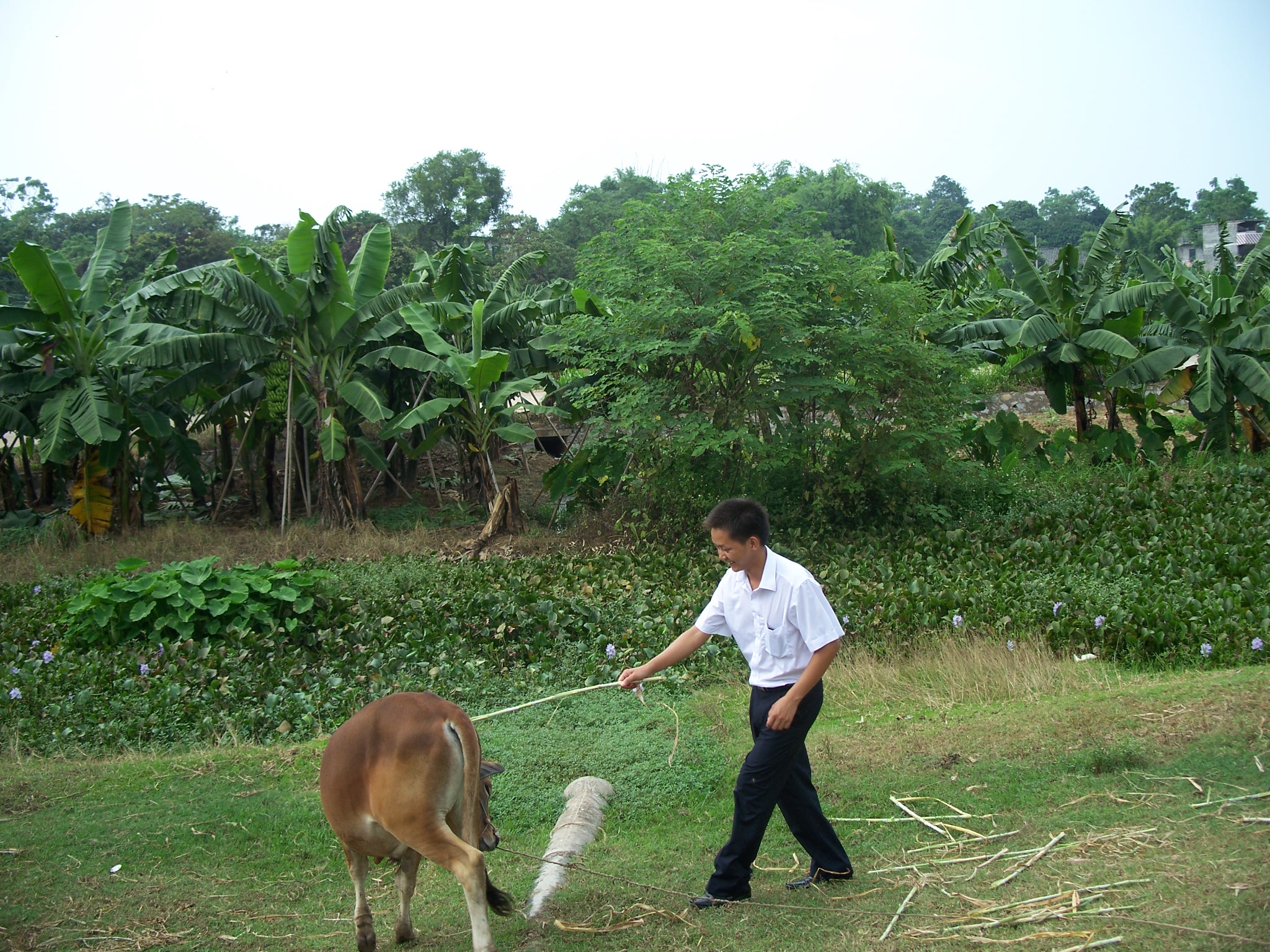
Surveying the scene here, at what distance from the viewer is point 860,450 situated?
12.0 metres

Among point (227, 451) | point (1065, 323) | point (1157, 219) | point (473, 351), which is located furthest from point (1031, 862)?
point (1157, 219)

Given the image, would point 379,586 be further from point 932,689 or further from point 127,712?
point 932,689

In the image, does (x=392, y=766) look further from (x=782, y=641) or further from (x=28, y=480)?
(x=28, y=480)

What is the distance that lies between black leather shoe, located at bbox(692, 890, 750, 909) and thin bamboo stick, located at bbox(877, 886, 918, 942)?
2.24 ft

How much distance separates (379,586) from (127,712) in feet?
9.50

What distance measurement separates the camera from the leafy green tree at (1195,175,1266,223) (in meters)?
56.7

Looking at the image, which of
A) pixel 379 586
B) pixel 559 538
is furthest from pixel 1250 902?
pixel 559 538

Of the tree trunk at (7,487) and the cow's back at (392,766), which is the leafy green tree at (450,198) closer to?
the tree trunk at (7,487)

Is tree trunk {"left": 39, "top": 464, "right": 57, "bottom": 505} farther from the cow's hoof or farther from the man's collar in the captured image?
the man's collar

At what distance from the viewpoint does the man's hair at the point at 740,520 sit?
13.6ft

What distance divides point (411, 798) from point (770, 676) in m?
1.61

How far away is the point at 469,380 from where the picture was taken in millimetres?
13016

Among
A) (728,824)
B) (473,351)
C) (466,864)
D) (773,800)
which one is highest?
(473,351)

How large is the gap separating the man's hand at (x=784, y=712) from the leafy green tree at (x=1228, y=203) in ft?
199
